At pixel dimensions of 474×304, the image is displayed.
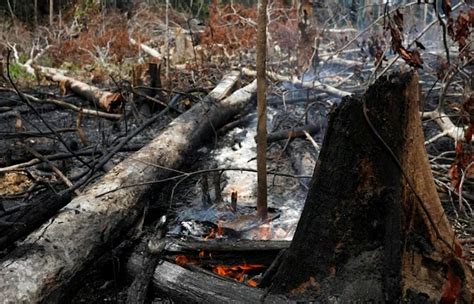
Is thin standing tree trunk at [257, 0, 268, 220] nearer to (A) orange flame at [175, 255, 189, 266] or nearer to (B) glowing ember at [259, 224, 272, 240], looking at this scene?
(B) glowing ember at [259, 224, 272, 240]

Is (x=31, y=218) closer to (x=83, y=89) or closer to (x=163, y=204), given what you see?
(x=163, y=204)

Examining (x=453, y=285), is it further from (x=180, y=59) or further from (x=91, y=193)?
(x=180, y=59)

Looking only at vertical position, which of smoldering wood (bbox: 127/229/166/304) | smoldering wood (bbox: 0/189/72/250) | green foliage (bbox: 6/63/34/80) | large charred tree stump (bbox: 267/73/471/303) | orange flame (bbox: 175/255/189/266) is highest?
large charred tree stump (bbox: 267/73/471/303)

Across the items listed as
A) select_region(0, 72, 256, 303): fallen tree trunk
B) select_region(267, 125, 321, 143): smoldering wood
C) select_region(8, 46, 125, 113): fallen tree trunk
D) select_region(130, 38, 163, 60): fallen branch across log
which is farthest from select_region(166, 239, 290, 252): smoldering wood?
select_region(130, 38, 163, 60): fallen branch across log

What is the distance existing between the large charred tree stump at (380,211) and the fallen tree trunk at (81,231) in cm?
127

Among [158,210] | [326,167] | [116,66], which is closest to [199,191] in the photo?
[158,210]

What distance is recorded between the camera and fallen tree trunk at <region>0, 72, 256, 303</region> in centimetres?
230

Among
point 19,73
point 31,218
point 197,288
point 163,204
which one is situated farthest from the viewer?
point 19,73

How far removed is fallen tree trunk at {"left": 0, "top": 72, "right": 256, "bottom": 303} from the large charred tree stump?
1.27 m

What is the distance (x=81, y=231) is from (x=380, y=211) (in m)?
1.67

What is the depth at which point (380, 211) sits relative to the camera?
6.64 ft

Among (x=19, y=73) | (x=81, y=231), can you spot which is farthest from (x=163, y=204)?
(x=19, y=73)

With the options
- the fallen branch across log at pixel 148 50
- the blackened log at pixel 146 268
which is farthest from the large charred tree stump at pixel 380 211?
the fallen branch across log at pixel 148 50

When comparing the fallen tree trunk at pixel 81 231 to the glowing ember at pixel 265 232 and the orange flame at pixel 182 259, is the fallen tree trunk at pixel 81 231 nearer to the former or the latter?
the orange flame at pixel 182 259
